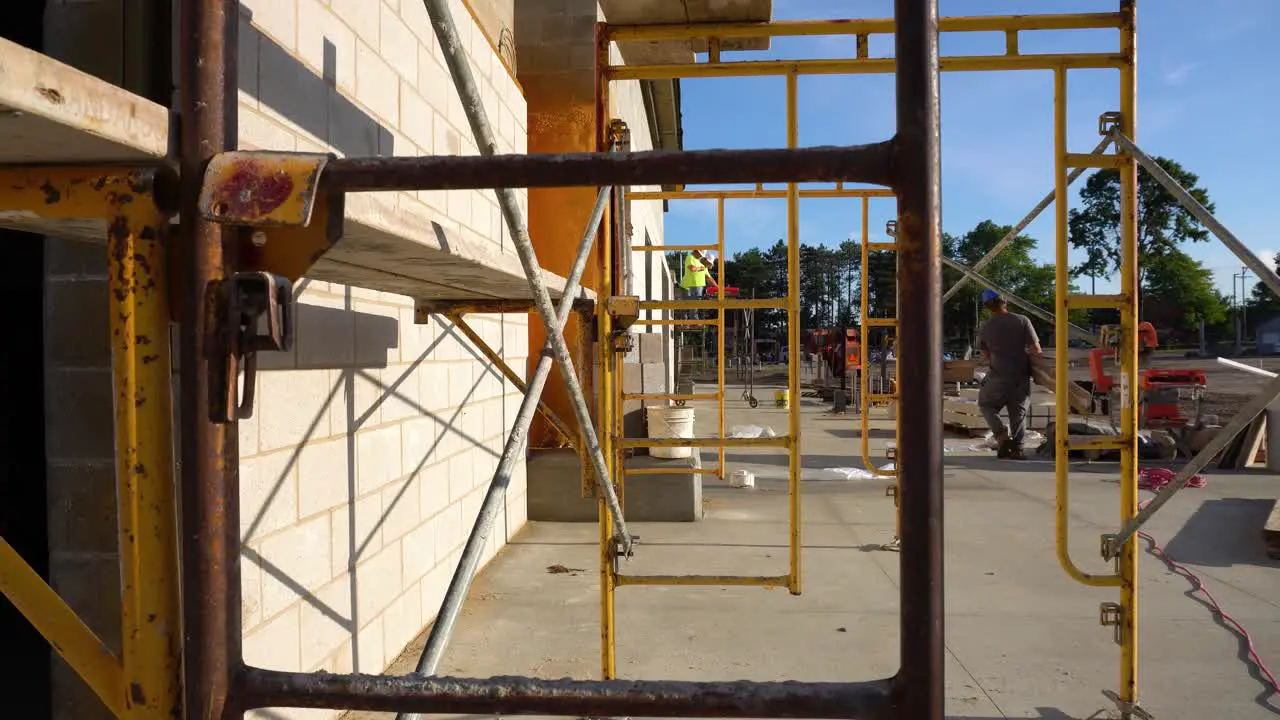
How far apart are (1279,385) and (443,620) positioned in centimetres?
277

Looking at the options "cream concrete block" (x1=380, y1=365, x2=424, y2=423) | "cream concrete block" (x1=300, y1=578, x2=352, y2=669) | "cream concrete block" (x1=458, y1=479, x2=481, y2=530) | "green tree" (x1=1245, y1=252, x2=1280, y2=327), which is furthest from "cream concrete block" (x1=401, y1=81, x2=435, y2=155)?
"green tree" (x1=1245, y1=252, x2=1280, y2=327)

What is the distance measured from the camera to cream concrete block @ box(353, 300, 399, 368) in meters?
3.41

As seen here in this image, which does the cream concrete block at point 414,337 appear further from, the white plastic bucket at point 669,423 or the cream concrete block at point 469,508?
the white plastic bucket at point 669,423

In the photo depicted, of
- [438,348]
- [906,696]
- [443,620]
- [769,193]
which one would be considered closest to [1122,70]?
[769,193]

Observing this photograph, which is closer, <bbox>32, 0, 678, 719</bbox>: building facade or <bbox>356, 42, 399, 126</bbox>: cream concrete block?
<bbox>32, 0, 678, 719</bbox>: building facade

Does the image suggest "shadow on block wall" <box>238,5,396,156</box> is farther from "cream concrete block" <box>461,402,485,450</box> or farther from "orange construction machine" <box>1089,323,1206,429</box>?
"orange construction machine" <box>1089,323,1206,429</box>

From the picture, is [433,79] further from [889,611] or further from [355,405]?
[889,611]

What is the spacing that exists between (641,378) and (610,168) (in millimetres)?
5542

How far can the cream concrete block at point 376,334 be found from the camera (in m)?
3.41

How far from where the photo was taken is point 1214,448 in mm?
2863

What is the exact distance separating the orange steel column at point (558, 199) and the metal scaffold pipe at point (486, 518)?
3.85 m

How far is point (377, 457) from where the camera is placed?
11.7 feet

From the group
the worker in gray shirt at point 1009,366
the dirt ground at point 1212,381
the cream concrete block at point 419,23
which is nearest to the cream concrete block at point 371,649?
the cream concrete block at point 419,23

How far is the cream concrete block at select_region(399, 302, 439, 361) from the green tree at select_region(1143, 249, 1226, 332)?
62.8 m
